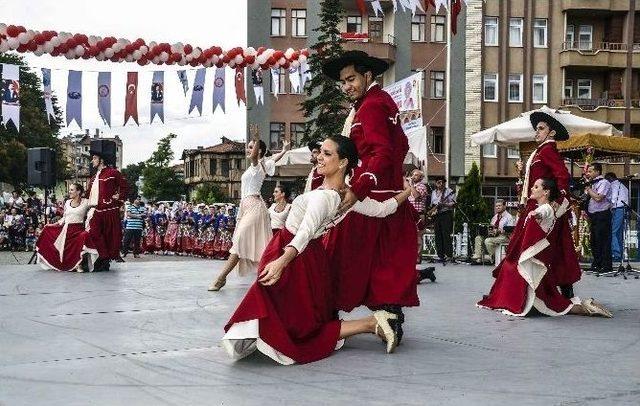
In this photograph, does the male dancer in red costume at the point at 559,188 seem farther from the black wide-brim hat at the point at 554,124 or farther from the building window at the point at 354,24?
the building window at the point at 354,24

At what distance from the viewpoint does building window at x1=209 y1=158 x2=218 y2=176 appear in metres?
110

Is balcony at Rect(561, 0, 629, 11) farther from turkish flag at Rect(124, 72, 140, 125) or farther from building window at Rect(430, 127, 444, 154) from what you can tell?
turkish flag at Rect(124, 72, 140, 125)

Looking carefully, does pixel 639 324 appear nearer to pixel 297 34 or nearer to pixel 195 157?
pixel 297 34

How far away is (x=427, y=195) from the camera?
18.4 meters

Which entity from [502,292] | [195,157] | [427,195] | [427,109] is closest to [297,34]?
[427,109]

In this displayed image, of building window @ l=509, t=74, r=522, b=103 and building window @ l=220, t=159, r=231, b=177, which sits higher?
building window @ l=509, t=74, r=522, b=103

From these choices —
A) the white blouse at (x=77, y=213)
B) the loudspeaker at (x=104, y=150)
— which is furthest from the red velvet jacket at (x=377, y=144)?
the white blouse at (x=77, y=213)

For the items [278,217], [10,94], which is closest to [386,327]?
[278,217]

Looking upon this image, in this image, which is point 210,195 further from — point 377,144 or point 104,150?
point 377,144

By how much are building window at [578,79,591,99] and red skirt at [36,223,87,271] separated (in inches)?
1572

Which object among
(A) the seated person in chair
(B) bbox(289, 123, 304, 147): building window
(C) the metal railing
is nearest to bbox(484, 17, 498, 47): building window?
(C) the metal railing

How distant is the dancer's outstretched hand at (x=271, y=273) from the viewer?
5.09m

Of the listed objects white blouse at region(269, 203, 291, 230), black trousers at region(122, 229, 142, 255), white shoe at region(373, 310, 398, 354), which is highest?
white blouse at region(269, 203, 291, 230)

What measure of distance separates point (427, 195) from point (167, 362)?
13.4 metres
